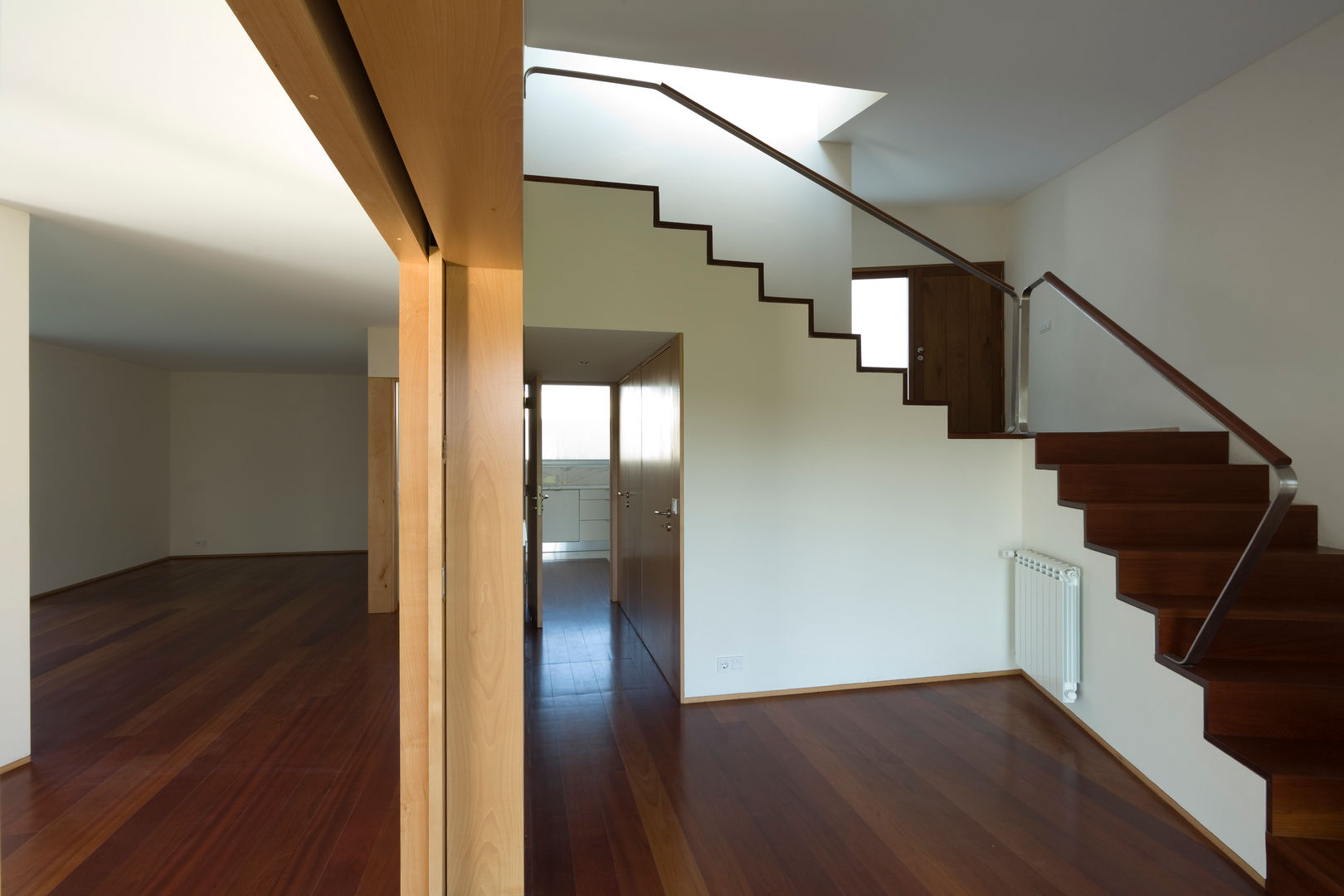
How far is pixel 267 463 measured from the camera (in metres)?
9.12

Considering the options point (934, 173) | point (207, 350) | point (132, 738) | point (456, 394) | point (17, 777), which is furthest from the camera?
point (207, 350)

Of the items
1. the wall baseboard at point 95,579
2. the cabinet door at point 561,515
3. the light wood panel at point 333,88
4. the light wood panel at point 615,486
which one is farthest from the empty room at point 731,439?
the cabinet door at point 561,515

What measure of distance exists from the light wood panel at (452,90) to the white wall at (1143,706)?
303cm

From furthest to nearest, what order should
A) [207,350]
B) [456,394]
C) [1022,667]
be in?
1. [207,350]
2. [1022,667]
3. [456,394]

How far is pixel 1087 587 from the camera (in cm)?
354

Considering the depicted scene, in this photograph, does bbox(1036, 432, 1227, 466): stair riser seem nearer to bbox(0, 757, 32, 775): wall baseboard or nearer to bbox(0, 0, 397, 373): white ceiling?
bbox(0, 0, 397, 373): white ceiling

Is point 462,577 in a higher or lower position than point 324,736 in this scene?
higher

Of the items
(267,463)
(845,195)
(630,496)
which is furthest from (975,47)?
(267,463)

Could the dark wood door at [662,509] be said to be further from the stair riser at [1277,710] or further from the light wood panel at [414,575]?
the stair riser at [1277,710]

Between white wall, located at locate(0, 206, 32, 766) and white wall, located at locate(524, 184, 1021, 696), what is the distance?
218 cm

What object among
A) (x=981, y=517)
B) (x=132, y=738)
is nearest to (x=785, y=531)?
(x=981, y=517)

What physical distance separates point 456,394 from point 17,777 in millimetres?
2902

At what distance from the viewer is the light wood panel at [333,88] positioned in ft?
2.61

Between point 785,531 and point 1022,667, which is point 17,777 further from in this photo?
point 1022,667
